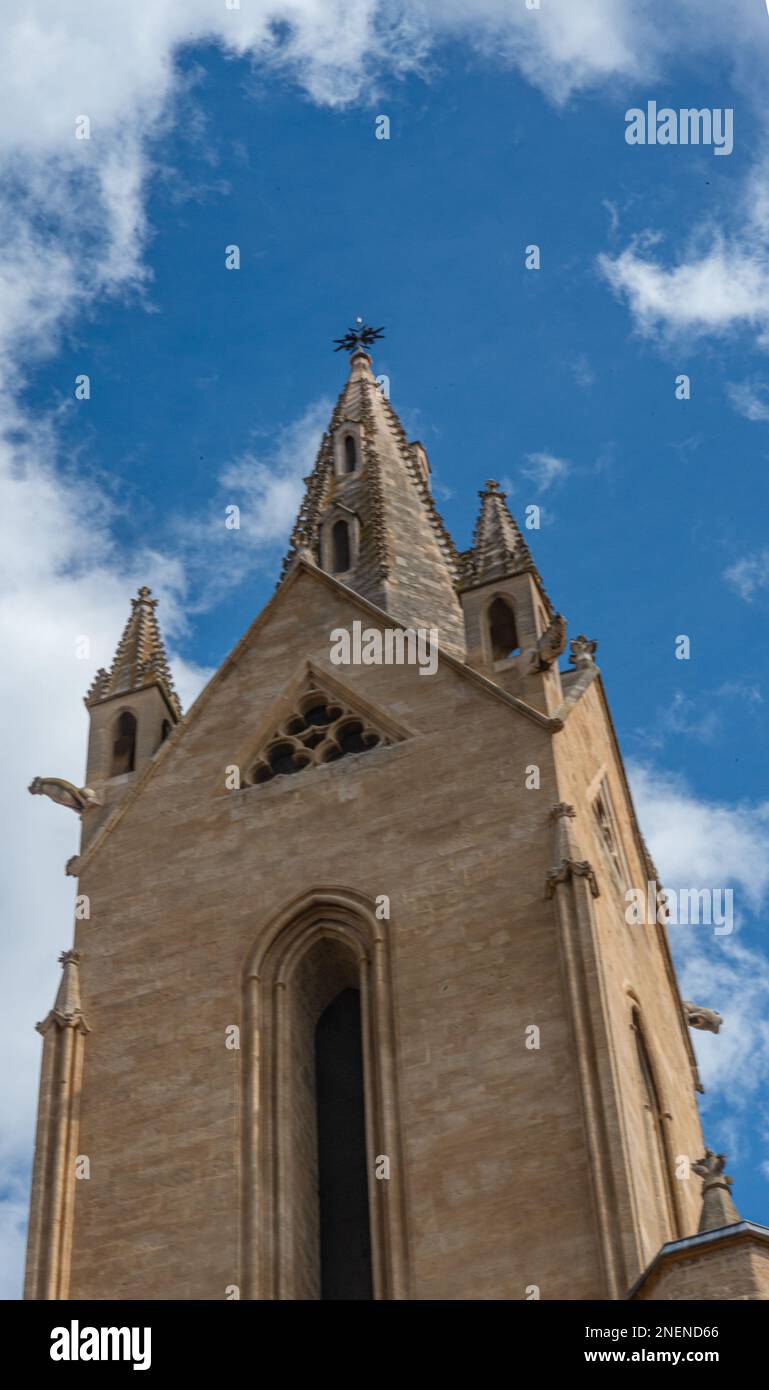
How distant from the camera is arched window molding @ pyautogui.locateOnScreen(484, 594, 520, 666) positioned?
3409 centimetres

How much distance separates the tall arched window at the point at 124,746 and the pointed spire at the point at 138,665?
17.4 inches

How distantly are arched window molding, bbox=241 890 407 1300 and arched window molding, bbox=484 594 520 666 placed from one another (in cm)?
419

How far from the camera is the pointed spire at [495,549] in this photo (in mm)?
34938

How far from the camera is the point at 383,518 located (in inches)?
1540

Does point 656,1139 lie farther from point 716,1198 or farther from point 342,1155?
point 716,1198

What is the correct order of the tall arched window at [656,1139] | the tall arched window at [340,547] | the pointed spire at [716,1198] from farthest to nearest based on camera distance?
the tall arched window at [340,547] → the tall arched window at [656,1139] → the pointed spire at [716,1198]

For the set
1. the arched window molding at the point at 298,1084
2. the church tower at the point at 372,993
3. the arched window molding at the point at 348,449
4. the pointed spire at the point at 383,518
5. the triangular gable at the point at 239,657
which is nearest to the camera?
the church tower at the point at 372,993

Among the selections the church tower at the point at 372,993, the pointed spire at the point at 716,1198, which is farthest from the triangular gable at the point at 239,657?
the pointed spire at the point at 716,1198

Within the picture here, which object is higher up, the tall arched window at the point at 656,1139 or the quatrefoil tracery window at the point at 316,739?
the quatrefoil tracery window at the point at 316,739

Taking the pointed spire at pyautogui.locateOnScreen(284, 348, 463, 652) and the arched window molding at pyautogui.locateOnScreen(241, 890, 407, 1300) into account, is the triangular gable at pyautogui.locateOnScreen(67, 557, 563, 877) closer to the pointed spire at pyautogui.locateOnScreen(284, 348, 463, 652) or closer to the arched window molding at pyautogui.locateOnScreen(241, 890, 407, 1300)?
the pointed spire at pyautogui.locateOnScreen(284, 348, 463, 652)

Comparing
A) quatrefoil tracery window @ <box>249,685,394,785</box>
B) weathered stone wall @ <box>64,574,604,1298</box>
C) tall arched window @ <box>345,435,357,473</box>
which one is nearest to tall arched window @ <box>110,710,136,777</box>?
weathered stone wall @ <box>64,574,604,1298</box>

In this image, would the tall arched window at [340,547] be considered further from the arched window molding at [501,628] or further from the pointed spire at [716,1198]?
the pointed spire at [716,1198]

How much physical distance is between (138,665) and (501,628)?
15.6ft

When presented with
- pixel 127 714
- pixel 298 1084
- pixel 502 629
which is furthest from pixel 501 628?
pixel 298 1084
